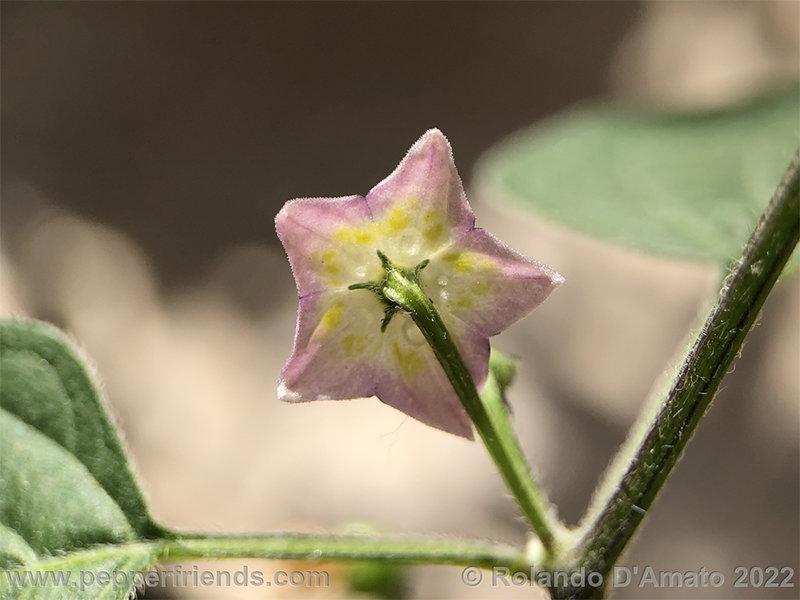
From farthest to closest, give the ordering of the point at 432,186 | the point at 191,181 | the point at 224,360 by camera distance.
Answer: the point at 191,181 < the point at 224,360 < the point at 432,186

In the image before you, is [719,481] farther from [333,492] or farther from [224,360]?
[224,360]

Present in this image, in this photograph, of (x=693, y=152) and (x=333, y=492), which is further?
(x=333, y=492)

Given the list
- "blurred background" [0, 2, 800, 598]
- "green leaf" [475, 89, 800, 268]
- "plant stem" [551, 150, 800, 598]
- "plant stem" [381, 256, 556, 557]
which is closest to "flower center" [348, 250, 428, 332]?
"plant stem" [381, 256, 556, 557]

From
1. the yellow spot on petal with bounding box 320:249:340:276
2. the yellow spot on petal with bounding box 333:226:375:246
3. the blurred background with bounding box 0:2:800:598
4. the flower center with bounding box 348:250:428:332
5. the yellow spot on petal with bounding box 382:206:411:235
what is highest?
the yellow spot on petal with bounding box 382:206:411:235

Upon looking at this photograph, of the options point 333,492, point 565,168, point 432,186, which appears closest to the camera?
point 432,186

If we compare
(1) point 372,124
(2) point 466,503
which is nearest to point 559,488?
(2) point 466,503

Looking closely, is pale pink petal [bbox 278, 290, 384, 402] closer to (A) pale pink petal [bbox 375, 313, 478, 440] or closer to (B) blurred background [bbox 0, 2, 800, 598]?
(A) pale pink petal [bbox 375, 313, 478, 440]

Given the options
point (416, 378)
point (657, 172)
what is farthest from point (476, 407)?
point (657, 172)
